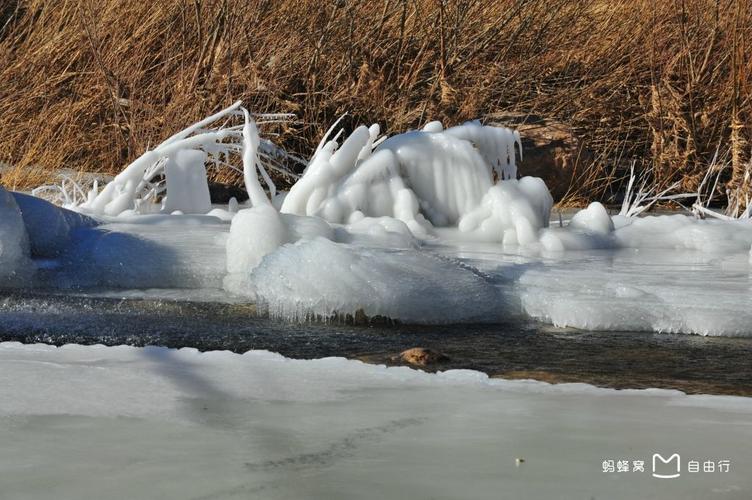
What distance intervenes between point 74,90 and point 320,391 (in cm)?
612

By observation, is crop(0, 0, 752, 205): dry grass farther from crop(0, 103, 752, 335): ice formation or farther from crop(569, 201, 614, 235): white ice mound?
crop(569, 201, 614, 235): white ice mound

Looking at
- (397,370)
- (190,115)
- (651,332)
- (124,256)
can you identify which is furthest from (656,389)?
(190,115)

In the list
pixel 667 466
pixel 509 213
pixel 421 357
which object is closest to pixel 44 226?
pixel 421 357

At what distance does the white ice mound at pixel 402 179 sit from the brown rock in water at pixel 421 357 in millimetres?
2404

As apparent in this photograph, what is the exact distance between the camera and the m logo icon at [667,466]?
1721 mm

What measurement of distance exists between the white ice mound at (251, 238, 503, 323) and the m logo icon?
62.6 inches

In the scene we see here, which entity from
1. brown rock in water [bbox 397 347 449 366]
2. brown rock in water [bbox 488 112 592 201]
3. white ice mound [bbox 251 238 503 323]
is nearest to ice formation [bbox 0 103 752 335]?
white ice mound [bbox 251 238 503 323]

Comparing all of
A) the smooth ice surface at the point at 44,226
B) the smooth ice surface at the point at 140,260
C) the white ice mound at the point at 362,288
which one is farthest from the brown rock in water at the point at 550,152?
the white ice mound at the point at 362,288

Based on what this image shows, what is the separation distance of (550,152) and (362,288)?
4317 mm

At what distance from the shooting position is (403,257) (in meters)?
3.60

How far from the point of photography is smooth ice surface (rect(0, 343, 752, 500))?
1.66m

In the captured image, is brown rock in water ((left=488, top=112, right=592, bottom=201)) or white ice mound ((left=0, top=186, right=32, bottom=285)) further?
brown rock in water ((left=488, top=112, right=592, bottom=201))

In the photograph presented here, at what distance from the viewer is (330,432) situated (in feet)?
6.40

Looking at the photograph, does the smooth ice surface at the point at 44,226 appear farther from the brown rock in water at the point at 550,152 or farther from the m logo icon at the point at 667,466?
the brown rock in water at the point at 550,152
